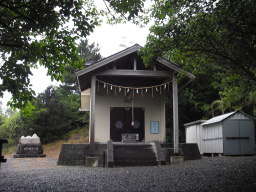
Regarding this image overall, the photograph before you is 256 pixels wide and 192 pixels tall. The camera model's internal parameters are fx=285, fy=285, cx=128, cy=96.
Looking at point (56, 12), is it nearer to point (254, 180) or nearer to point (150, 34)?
point (150, 34)

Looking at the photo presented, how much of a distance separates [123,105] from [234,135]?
20.7ft

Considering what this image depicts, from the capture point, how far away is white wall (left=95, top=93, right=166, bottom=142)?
1548cm

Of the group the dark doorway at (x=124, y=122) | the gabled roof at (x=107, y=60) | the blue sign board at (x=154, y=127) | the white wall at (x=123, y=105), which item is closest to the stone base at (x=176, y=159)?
the white wall at (x=123, y=105)

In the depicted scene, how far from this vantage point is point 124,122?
16.8 metres

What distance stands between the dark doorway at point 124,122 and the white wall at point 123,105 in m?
0.49

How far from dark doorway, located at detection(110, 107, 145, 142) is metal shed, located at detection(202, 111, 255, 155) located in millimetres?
4303

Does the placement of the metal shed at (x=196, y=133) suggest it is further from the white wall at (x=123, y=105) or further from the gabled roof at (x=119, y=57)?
the gabled roof at (x=119, y=57)

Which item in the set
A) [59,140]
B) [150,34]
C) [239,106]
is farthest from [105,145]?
[59,140]

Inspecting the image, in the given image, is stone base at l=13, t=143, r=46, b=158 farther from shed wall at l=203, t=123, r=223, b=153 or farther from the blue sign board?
shed wall at l=203, t=123, r=223, b=153

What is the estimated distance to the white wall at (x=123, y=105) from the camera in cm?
1548

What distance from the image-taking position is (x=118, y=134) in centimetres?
1708

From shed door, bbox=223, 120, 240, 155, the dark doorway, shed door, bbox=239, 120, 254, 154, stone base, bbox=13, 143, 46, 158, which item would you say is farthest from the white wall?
stone base, bbox=13, 143, 46, 158

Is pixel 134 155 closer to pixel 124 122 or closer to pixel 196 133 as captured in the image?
pixel 124 122

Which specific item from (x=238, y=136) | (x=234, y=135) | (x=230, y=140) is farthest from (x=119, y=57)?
(x=238, y=136)
